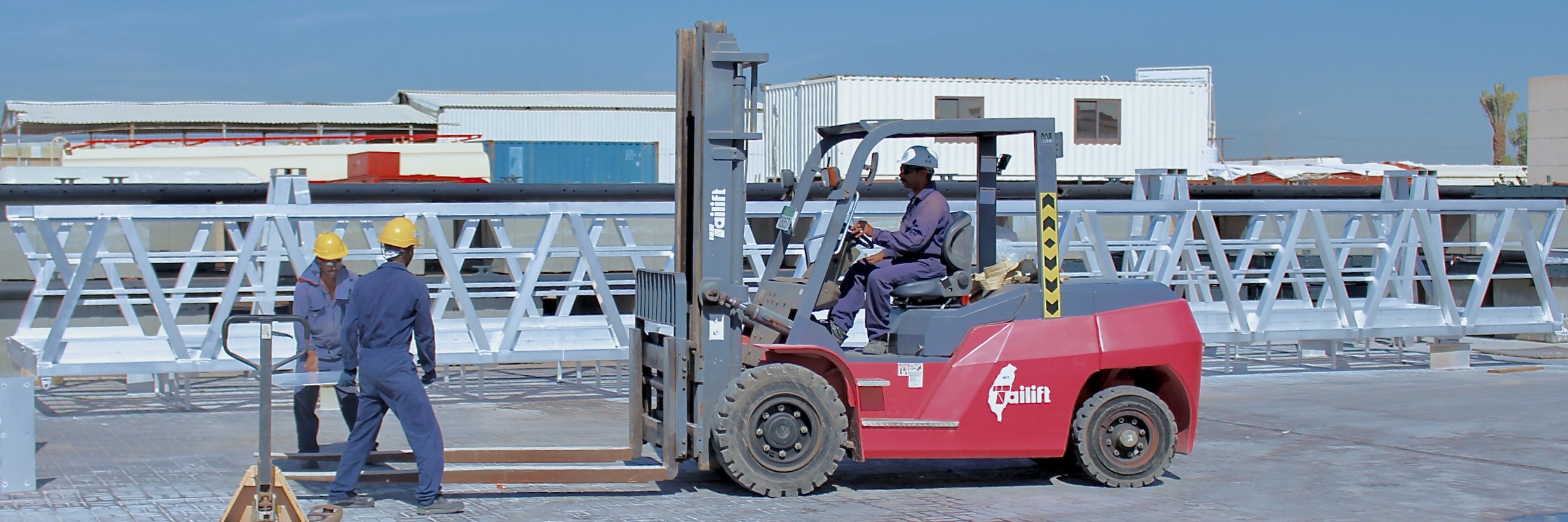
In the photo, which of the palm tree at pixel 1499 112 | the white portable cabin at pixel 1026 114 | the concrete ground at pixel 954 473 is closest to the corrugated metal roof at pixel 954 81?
the white portable cabin at pixel 1026 114

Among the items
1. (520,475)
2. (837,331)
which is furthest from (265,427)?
(837,331)

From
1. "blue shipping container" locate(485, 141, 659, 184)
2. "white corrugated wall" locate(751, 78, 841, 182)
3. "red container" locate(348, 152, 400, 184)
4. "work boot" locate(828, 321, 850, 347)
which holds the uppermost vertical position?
"white corrugated wall" locate(751, 78, 841, 182)

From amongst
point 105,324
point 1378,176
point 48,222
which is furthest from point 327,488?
point 1378,176

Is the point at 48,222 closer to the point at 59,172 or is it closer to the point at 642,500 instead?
the point at 642,500

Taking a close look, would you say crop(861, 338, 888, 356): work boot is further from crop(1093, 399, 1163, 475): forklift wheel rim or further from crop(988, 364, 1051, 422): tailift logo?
crop(1093, 399, 1163, 475): forklift wheel rim

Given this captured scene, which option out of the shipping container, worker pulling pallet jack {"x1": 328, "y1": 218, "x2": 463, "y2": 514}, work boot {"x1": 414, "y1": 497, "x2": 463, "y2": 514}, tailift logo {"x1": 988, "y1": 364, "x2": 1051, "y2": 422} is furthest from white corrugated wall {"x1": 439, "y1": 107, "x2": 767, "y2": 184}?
work boot {"x1": 414, "y1": 497, "x2": 463, "y2": 514}

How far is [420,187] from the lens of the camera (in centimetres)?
1920

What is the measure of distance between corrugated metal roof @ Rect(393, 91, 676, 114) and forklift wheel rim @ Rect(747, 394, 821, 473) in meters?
30.3

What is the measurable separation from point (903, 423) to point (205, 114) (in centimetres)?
3216

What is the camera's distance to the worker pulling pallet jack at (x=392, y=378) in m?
7.29

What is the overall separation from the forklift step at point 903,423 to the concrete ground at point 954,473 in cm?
41

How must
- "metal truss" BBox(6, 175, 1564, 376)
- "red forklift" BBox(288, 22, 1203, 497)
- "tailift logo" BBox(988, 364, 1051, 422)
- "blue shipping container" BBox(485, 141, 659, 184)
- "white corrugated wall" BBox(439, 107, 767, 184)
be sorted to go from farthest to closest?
"white corrugated wall" BBox(439, 107, 767, 184) < "blue shipping container" BBox(485, 141, 659, 184) < "metal truss" BBox(6, 175, 1564, 376) < "tailift logo" BBox(988, 364, 1051, 422) < "red forklift" BBox(288, 22, 1203, 497)

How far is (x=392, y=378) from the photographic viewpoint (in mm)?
7273

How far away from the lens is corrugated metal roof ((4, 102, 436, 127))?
34719 mm
